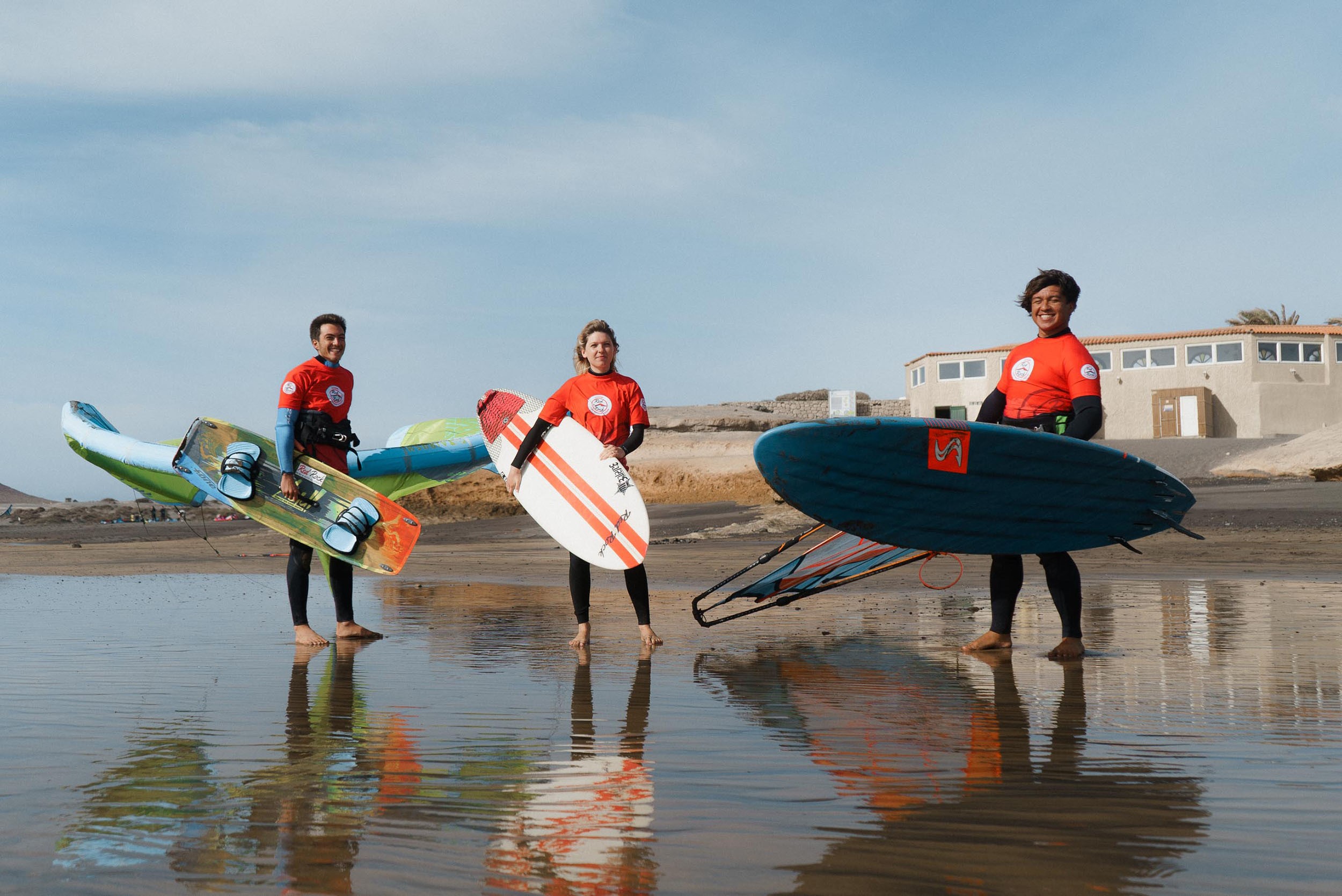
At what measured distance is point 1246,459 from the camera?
20.1m

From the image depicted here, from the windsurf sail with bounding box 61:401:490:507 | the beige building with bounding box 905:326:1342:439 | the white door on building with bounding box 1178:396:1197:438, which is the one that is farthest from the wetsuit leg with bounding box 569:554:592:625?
the white door on building with bounding box 1178:396:1197:438

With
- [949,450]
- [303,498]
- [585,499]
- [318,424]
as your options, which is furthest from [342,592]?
[949,450]

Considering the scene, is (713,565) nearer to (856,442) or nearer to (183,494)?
(183,494)

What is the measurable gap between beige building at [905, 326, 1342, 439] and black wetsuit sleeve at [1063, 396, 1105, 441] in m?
26.8

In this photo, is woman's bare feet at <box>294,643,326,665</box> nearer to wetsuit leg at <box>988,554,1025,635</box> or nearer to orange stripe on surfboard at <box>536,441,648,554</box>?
orange stripe on surfboard at <box>536,441,648,554</box>

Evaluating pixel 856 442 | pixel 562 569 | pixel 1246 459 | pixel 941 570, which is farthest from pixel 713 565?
pixel 1246 459

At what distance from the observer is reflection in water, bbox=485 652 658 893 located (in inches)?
67.8

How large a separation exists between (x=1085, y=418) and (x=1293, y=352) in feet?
108

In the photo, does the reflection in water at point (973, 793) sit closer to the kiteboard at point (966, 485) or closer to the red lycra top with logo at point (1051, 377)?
the kiteboard at point (966, 485)

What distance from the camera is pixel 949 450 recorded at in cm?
406

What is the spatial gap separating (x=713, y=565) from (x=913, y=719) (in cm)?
698

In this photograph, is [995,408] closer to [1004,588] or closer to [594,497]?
[1004,588]

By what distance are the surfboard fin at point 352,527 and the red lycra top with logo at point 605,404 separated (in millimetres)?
1483

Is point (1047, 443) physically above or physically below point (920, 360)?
below
